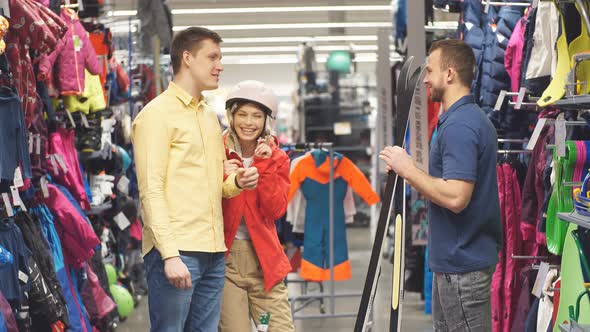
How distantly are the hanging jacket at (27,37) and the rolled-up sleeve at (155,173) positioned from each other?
105cm

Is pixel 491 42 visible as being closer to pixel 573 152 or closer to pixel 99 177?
pixel 573 152

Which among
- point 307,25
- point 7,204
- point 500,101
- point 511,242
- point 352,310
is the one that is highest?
point 307,25

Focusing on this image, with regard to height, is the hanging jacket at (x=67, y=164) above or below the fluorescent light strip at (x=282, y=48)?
below

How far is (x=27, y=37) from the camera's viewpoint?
4.11 m

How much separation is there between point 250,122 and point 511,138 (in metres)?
2.05

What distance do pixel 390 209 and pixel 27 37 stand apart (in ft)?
6.08

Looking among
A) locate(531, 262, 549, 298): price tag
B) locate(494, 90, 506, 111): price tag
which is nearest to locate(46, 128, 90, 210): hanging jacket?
locate(494, 90, 506, 111): price tag

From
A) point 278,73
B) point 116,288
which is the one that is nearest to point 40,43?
point 116,288

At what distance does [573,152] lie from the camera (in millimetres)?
3805

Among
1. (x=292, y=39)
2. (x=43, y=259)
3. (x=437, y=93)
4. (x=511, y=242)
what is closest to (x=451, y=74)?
(x=437, y=93)

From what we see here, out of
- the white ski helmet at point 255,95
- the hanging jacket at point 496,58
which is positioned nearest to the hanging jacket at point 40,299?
the white ski helmet at point 255,95

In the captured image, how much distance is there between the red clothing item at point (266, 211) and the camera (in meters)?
3.76

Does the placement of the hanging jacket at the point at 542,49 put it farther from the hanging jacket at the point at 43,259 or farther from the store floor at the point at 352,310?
the store floor at the point at 352,310

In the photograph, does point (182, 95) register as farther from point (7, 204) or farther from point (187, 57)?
point (7, 204)
